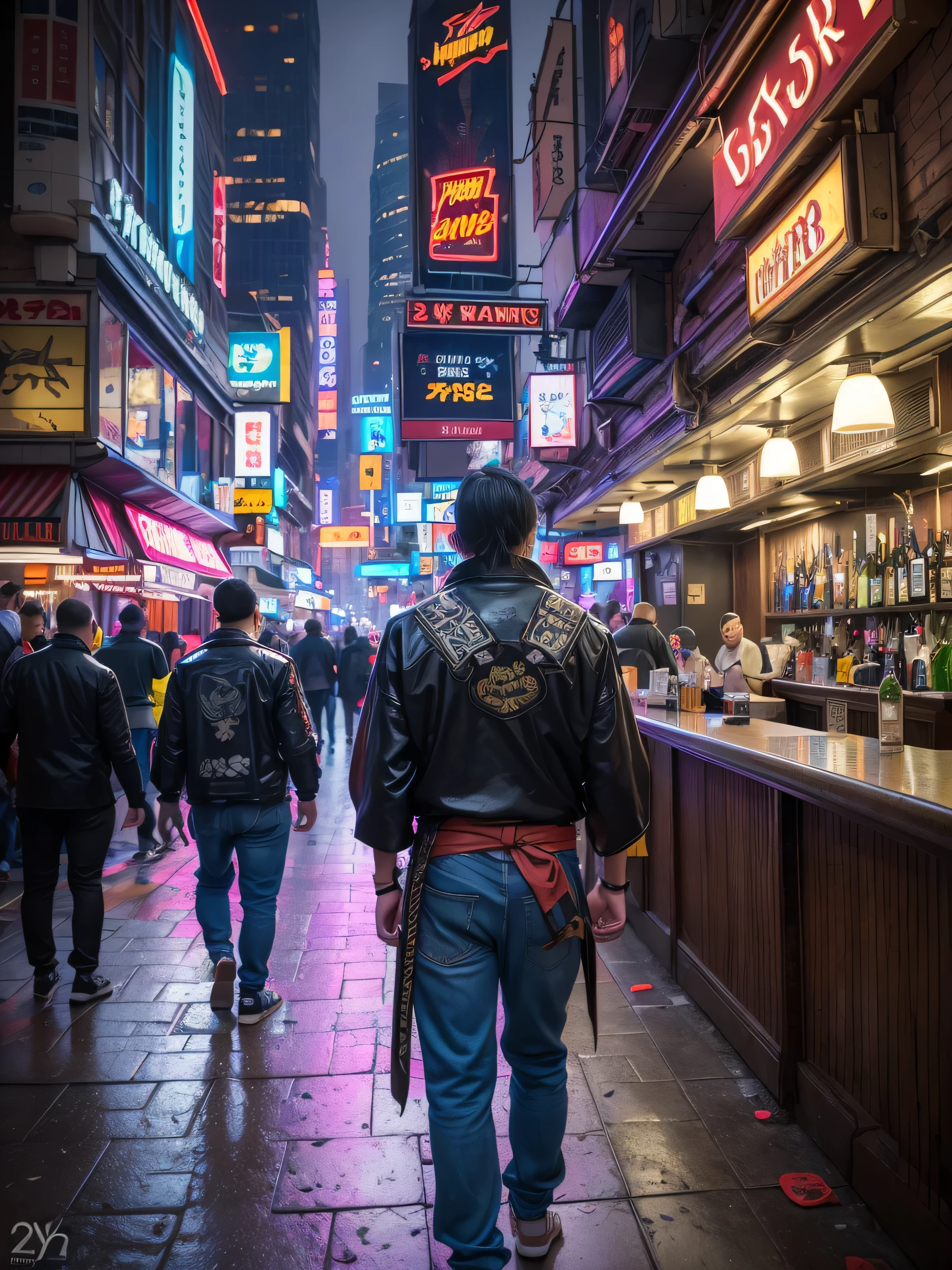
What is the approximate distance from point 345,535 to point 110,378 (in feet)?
81.3

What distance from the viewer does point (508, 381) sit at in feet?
38.7

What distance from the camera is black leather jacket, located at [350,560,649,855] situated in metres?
2.16

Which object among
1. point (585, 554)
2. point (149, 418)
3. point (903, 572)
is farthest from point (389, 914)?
point (585, 554)

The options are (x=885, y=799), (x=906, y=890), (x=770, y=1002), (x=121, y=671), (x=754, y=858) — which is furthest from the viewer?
(x=121, y=671)

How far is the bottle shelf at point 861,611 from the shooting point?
6840mm

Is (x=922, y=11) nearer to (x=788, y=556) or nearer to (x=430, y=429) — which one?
(x=788, y=556)

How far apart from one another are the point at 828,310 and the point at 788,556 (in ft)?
19.3

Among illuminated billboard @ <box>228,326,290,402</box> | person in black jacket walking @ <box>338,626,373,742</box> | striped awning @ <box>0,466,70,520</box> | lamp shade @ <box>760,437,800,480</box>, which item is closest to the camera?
lamp shade @ <box>760,437,800,480</box>

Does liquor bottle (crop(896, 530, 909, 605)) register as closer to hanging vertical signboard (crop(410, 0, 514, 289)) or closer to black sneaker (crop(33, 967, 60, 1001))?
hanging vertical signboard (crop(410, 0, 514, 289))

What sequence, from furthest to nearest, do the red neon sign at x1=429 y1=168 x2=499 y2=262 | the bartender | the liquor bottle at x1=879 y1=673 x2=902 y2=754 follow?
the red neon sign at x1=429 y1=168 x2=499 y2=262 → the bartender → the liquor bottle at x1=879 y1=673 x2=902 y2=754

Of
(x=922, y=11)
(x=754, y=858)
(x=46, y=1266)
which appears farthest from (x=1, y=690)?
(x=922, y=11)

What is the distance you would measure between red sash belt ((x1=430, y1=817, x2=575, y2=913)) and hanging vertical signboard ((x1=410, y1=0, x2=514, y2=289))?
1053cm

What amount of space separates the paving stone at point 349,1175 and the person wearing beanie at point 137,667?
5.04 m

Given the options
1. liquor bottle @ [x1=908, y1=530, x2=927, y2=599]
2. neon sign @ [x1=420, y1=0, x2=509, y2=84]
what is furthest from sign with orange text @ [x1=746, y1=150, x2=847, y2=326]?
neon sign @ [x1=420, y1=0, x2=509, y2=84]
